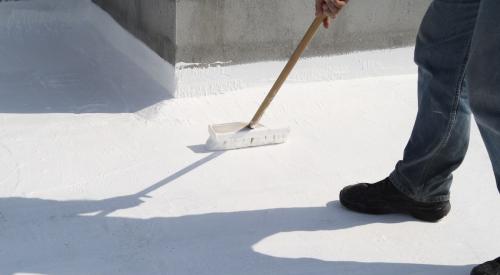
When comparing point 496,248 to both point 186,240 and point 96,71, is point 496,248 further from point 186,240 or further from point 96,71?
point 96,71

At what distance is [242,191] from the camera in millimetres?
2625

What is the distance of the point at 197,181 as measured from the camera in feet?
8.78

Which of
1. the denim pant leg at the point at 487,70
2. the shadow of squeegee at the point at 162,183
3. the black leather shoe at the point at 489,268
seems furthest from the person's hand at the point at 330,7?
the black leather shoe at the point at 489,268

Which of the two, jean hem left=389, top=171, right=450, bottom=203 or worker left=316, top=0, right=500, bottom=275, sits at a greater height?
worker left=316, top=0, right=500, bottom=275

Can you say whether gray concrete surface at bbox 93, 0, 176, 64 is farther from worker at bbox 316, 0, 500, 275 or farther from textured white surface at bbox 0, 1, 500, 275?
worker at bbox 316, 0, 500, 275

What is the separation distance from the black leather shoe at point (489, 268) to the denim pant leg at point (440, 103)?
1.16 ft

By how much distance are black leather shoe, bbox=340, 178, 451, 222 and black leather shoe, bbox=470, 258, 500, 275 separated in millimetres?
353

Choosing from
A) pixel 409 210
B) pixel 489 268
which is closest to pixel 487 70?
pixel 489 268

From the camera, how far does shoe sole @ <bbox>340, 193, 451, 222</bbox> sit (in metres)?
2.45

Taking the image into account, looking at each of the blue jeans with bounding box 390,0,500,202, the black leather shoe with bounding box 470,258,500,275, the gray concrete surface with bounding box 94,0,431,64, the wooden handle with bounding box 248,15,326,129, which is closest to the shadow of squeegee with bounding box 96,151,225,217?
the wooden handle with bounding box 248,15,326,129

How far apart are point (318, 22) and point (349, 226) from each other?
2.19 ft

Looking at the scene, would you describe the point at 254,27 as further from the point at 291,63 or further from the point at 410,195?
the point at 410,195

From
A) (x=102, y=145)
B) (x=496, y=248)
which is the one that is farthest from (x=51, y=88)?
(x=496, y=248)

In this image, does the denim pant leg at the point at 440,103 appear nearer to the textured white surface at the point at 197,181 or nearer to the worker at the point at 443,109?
the worker at the point at 443,109
